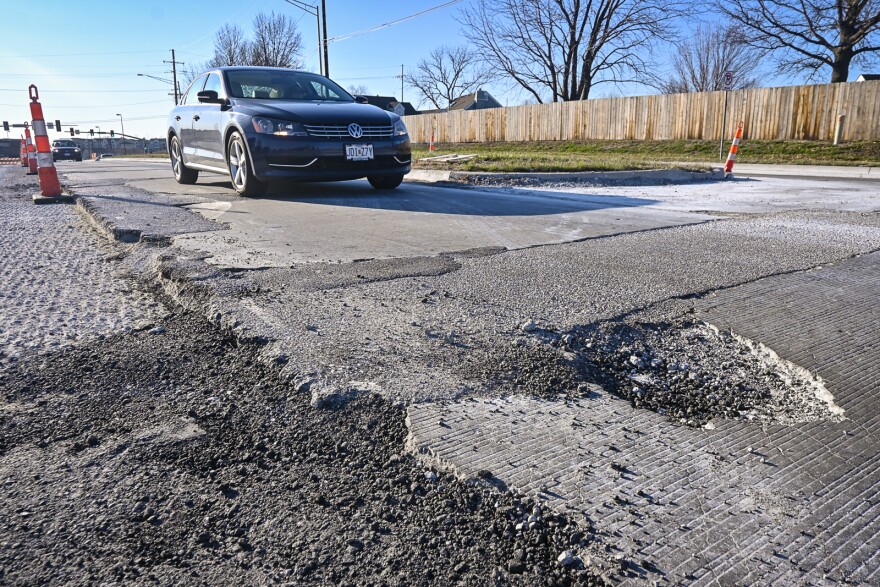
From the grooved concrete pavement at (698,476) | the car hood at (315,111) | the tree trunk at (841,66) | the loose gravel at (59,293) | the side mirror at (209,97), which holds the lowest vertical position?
the grooved concrete pavement at (698,476)

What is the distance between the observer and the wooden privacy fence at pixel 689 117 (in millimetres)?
18688

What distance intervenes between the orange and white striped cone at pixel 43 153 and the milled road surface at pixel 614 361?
3325 millimetres

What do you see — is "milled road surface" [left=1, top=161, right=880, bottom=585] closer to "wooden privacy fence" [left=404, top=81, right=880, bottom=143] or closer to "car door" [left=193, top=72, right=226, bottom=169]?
"car door" [left=193, top=72, right=226, bottom=169]

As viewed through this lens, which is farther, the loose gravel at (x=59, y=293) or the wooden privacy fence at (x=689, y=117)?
the wooden privacy fence at (x=689, y=117)

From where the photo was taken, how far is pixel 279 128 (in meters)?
6.43

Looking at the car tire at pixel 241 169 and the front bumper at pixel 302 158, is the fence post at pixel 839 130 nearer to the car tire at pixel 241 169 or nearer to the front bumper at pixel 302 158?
the front bumper at pixel 302 158

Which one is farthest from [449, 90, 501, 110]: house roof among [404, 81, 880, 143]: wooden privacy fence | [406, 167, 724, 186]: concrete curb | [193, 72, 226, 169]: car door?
[193, 72, 226, 169]: car door

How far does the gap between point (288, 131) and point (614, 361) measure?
5262 millimetres

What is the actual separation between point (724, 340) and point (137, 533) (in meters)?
2.00

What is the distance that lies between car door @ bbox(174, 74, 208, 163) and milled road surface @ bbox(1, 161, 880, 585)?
4182 millimetres

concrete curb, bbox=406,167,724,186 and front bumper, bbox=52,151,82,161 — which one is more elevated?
front bumper, bbox=52,151,82,161

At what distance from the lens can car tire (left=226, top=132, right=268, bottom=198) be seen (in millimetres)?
6781

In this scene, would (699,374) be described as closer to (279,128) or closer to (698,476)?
(698,476)

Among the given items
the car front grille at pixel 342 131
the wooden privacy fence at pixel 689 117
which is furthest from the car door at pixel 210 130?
the wooden privacy fence at pixel 689 117
